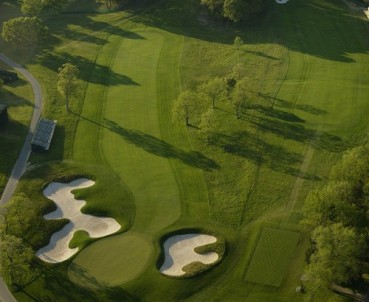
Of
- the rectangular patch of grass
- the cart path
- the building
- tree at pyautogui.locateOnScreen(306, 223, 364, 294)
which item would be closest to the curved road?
the cart path

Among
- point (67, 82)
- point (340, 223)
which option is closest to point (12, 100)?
point (67, 82)

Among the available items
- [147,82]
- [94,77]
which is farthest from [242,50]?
[94,77]

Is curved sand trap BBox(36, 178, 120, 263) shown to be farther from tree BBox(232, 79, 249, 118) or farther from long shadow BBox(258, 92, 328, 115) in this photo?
long shadow BBox(258, 92, 328, 115)

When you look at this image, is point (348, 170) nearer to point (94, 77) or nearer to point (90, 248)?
point (90, 248)

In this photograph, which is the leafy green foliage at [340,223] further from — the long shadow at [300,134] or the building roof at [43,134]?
the building roof at [43,134]

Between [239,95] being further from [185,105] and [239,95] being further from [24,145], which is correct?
[24,145]

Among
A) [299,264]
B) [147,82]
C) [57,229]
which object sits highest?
[147,82]

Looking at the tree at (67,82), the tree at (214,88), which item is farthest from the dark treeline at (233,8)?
the tree at (67,82)
